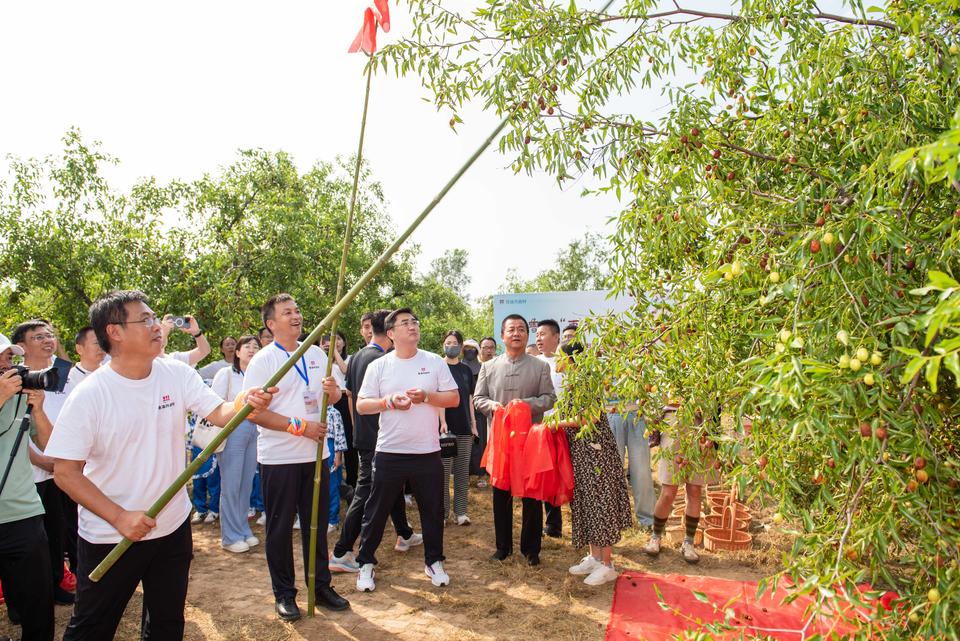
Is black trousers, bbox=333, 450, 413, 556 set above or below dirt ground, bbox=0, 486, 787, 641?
above

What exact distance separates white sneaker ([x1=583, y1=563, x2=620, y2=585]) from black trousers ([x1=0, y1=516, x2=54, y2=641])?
11.0 feet

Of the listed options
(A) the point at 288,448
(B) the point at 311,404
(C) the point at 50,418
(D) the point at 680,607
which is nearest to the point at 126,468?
(A) the point at 288,448

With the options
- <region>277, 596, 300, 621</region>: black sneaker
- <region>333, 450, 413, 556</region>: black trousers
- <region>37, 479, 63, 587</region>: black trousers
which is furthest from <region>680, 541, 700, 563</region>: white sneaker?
<region>37, 479, 63, 587</region>: black trousers

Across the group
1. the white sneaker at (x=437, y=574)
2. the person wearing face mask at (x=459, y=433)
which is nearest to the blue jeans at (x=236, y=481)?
the person wearing face mask at (x=459, y=433)

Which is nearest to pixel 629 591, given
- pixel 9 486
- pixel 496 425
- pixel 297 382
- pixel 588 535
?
pixel 588 535

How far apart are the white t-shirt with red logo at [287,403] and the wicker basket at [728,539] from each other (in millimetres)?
3460

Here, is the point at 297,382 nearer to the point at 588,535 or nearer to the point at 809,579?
the point at 588,535

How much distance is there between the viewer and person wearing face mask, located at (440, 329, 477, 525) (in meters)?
6.27

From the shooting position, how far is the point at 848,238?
1614 mm

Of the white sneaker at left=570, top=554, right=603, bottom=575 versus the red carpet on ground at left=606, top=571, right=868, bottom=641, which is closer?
the red carpet on ground at left=606, top=571, right=868, bottom=641

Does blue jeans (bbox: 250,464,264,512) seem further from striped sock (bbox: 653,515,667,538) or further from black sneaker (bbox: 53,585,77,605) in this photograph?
striped sock (bbox: 653,515,667,538)

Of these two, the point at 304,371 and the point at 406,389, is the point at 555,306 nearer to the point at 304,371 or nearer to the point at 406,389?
the point at 406,389

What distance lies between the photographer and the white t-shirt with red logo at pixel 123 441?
2.51 m

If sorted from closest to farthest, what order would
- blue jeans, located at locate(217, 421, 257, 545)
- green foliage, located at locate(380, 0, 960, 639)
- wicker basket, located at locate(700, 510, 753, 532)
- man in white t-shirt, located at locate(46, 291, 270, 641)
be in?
green foliage, located at locate(380, 0, 960, 639)
man in white t-shirt, located at locate(46, 291, 270, 641)
wicker basket, located at locate(700, 510, 753, 532)
blue jeans, located at locate(217, 421, 257, 545)
